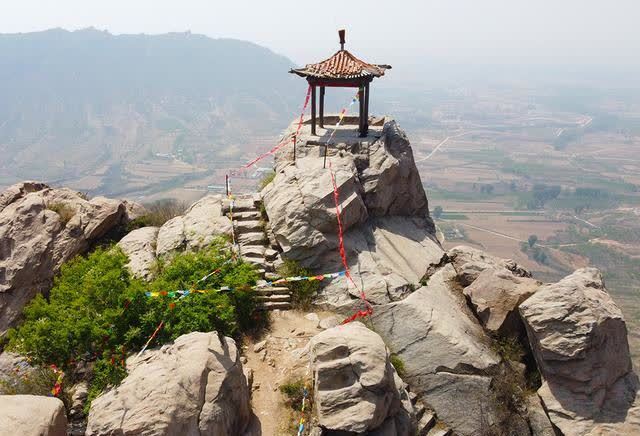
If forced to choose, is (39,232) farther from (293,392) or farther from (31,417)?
(293,392)

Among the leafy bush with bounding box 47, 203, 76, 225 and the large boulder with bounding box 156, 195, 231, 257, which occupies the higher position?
the leafy bush with bounding box 47, 203, 76, 225

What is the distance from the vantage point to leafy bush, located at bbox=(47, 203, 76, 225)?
1861 cm

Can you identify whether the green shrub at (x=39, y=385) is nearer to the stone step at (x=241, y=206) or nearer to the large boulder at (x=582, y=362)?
the stone step at (x=241, y=206)

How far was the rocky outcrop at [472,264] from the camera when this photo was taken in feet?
55.0

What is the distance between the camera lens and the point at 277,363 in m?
13.4

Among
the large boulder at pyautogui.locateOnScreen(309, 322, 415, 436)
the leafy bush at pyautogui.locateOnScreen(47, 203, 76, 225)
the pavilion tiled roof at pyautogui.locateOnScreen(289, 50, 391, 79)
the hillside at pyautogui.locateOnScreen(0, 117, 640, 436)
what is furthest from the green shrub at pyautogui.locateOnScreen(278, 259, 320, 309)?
the leafy bush at pyautogui.locateOnScreen(47, 203, 76, 225)

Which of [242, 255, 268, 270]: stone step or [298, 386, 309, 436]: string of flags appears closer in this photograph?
[298, 386, 309, 436]: string of flags

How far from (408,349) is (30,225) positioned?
15.0 metres

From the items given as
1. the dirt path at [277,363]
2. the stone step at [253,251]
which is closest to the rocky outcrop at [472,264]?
the dirt path at [277,363]

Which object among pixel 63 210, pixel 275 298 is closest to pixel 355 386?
pixel 275 298

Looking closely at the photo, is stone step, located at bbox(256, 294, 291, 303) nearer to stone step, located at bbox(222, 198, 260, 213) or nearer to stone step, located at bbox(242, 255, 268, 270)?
stone step, located at bbox(242, 255, 268, 270)

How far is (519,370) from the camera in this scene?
45.3 feet

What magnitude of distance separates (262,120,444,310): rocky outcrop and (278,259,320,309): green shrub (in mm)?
349

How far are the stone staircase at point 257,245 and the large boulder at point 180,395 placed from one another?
4490mm
